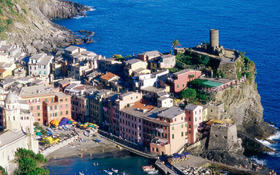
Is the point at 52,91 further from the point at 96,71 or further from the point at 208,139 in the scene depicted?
the point at 208,139

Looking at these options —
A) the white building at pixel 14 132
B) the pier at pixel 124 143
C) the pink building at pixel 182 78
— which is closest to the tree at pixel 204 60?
the pink building at pixel 182 78

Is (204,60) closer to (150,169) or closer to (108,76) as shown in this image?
(108,76)

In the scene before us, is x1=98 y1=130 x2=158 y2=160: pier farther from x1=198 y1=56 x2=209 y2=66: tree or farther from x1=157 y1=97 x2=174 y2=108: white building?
x1=198 y1=56 x2=209 y2=66: tree

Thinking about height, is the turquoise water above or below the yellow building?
below

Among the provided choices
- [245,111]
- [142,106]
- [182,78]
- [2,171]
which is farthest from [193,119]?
[2,171]

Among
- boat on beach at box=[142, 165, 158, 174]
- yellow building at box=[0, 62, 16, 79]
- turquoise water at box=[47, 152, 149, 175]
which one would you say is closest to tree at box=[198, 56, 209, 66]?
turquoise water at box=[47, 152, 149, 175]
